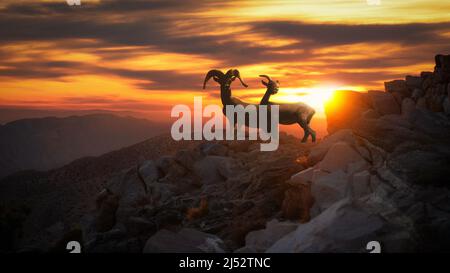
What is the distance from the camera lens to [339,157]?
22781 millimetres

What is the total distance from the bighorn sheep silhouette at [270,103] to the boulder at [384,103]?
3.12 metres

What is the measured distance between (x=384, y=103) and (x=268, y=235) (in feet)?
30.9

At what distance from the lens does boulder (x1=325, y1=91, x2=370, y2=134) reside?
2633 cm

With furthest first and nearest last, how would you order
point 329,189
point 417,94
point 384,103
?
point 417,94 → point 384,103 → point 329,189

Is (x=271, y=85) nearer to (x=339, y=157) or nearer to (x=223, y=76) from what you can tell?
(x=223, y=76)

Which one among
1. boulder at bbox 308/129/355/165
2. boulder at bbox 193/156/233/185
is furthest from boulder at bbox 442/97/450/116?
boulder at bbox 193/156/233/185

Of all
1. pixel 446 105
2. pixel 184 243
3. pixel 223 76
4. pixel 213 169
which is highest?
pixel 223 76

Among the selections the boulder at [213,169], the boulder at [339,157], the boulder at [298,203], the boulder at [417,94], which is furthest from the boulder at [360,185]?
the boulder at [213,169]

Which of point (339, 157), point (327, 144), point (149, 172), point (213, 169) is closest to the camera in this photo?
point (339, 157)

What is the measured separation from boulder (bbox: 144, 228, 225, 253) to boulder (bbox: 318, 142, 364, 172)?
196 inches

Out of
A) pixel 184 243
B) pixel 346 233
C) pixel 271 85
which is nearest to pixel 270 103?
pixel 271 85

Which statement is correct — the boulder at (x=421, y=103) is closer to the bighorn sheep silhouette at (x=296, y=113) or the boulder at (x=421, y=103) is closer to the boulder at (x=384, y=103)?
the boulder at (x=384, y=103)

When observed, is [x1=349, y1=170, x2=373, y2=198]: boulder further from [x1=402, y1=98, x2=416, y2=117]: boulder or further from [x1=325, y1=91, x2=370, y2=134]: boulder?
[x1=402, y1=98, x2=416, y2=117]: boulder

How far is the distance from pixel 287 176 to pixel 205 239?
514 cm
